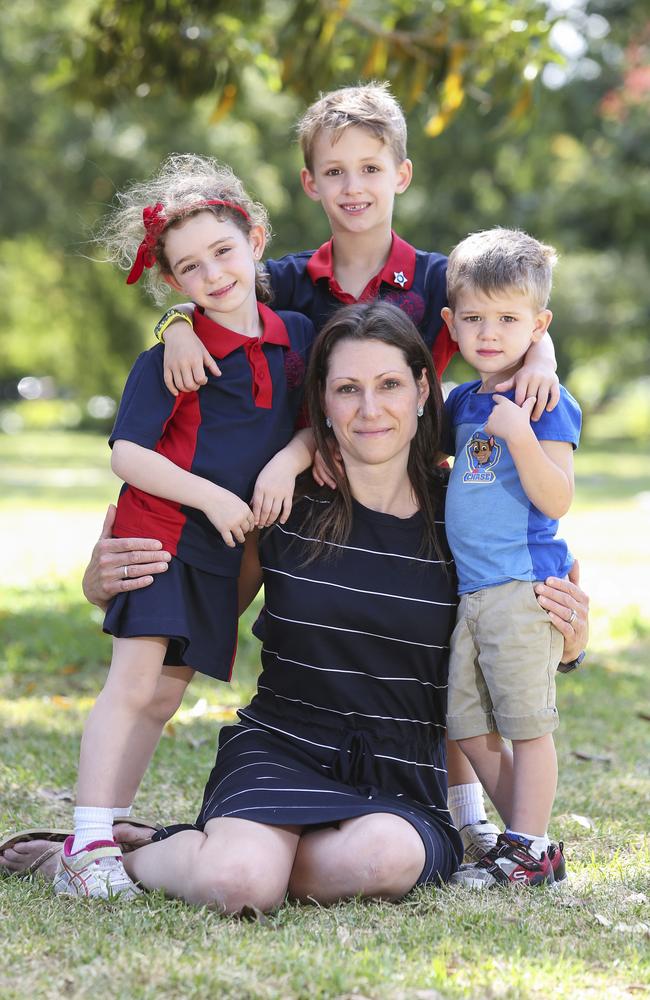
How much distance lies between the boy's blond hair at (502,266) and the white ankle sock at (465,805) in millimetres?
1482

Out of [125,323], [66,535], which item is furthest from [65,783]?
[125,323]

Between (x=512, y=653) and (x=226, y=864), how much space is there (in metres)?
0.94

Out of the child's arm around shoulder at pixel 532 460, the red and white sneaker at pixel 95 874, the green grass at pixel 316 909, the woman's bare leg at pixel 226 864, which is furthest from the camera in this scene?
the child's arm around shoulder at pixel 532 460

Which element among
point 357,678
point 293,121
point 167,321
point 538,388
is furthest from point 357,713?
point 293,121

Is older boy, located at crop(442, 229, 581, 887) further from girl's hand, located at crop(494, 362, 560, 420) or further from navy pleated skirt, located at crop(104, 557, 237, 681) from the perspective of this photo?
navy pleated skirt, located at crop(104, 557, 237, 681)

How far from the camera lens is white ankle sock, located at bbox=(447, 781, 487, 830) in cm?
385

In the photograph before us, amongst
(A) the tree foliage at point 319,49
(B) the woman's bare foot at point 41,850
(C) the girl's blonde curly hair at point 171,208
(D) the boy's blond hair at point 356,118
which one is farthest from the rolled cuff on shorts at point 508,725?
(A) the tree foliage at point 319,49

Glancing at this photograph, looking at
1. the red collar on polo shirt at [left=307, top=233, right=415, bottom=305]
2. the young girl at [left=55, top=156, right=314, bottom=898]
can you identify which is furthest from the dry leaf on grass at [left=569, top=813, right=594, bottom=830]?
the red collar on polo shirt at [left=307, top=233, right=415, bottom=305]

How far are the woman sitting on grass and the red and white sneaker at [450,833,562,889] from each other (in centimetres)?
8

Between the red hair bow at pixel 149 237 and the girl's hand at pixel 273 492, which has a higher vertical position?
the red hair bow at pixel 149 237

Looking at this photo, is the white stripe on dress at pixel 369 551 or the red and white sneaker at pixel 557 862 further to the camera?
the white stripe on dress at pixel 369 551

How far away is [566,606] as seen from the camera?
11.1ft

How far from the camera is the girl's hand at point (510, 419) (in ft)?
10.8

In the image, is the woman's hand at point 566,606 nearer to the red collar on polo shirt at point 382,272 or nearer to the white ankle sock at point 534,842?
the white ankle sock at point 534,842
